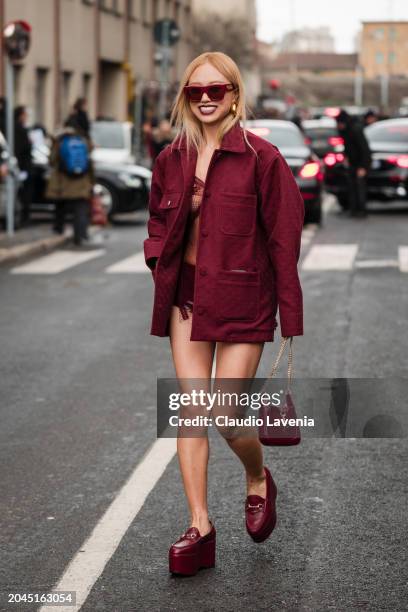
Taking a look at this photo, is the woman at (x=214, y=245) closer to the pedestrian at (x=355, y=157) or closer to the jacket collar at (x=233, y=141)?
the jacket collar at (x=233, y=141)

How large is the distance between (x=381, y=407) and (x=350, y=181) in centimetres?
1619

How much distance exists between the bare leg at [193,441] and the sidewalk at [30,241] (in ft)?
40.5

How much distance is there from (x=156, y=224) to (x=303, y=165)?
17078 millimetres

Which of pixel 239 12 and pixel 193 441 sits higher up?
pixel 239 12

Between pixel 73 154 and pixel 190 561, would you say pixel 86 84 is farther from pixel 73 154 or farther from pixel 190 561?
pixel 190 561

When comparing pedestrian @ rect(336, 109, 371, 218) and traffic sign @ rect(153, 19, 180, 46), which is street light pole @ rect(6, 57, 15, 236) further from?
traffic sign @ rect(153, 19, 180, 46)

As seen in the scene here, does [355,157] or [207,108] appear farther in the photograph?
[355,157]

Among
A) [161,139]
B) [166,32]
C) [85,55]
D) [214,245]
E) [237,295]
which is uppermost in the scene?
[166,32]

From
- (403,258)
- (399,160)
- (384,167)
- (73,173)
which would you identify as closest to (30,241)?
(73,173)

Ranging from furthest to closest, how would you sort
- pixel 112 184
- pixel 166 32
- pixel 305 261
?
pixel 166 32
pixel 112 184
pixel 305 261

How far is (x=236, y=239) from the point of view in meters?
5.04

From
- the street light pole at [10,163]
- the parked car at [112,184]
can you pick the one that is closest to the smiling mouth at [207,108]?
the street light pole at [10,163]

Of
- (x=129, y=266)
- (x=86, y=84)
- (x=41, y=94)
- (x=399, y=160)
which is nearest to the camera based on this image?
(x=129, y=266)

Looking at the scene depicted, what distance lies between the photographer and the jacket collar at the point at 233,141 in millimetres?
5020
